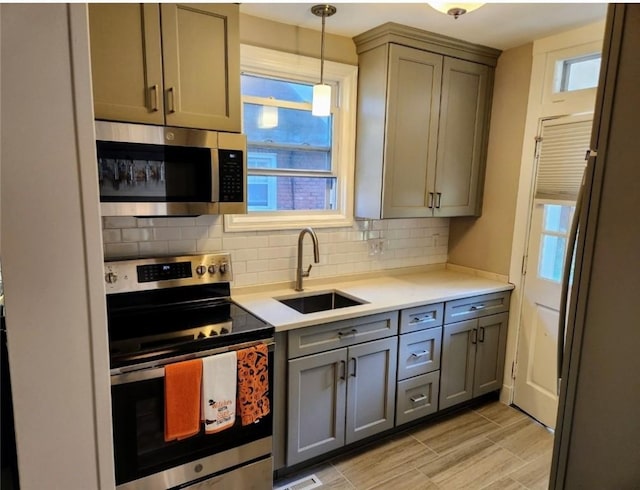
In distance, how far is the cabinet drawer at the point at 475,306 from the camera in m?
2.70

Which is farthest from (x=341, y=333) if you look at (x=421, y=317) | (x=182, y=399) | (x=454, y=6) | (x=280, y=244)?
(x=454, y=6)

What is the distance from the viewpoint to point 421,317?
2.58m

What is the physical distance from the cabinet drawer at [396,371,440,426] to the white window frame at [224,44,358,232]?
112 centimetres

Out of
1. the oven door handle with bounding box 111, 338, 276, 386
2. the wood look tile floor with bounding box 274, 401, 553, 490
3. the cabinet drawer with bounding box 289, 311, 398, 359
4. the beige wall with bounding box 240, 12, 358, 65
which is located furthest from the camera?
the beige wall with bounding box 240, 12, 358, 65

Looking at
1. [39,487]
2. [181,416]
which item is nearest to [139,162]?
[181,416]

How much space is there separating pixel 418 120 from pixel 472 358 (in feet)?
5.39

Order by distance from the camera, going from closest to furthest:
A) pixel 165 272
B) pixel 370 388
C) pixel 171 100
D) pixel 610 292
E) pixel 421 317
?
pixel 610 292, pixel 171 100, pixel 165 272, pixel 370 388, pixel 421 317


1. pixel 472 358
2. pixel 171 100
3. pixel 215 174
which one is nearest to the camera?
pixel 171 100

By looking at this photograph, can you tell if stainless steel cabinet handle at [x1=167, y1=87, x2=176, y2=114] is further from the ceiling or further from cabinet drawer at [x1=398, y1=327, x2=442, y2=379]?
cabinet drawer at [x1=398, y1=327, x2=442, y2=379]

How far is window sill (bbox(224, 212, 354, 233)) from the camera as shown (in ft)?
8.05

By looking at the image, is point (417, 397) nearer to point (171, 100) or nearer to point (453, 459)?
point (453, 459)

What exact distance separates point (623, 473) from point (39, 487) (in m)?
1.53

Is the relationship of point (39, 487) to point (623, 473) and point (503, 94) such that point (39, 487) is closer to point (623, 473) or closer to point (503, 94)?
point (623, 473)

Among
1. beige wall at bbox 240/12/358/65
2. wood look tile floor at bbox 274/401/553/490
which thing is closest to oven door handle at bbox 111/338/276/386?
wood look tile floor at bbox 274/401/553/490
